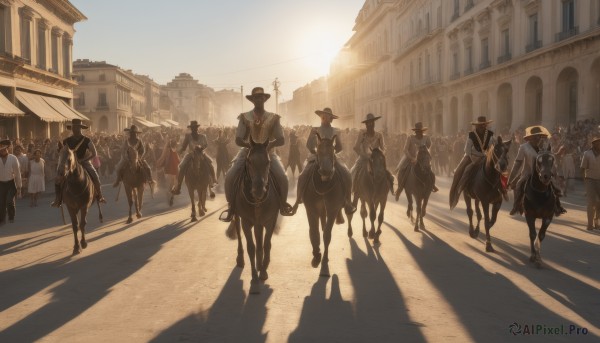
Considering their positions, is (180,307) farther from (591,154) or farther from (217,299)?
(591,154)

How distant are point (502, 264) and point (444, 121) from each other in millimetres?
34078

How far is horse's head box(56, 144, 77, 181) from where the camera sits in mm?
8648

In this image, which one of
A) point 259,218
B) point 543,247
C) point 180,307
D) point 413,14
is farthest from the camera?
point 413,14

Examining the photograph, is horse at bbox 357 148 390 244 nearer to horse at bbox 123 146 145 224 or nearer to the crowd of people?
the crowd of people

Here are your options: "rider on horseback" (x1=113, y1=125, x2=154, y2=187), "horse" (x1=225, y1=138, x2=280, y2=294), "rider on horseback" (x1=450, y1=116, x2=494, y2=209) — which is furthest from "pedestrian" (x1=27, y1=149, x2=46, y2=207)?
"rider on horseback" (x1=450, y1=116, x2=494, y2=209)

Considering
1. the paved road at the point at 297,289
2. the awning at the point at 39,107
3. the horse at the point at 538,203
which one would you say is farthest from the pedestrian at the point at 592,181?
the awning at the point at 39,107

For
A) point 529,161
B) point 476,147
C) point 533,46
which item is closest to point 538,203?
point 529,161

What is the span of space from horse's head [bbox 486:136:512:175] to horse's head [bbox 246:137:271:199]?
4.30 meters

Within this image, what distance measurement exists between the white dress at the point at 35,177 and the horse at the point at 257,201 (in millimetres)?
10772

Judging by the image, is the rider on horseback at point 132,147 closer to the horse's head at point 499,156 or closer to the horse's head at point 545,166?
the horse's head at point 499,156

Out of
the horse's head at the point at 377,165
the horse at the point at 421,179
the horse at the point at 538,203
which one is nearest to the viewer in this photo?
the horse at the point at 538,203

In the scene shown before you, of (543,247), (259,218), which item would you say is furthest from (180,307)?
(543,247)

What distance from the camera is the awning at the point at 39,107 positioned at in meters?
28.5

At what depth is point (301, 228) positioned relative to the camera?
1114cm
